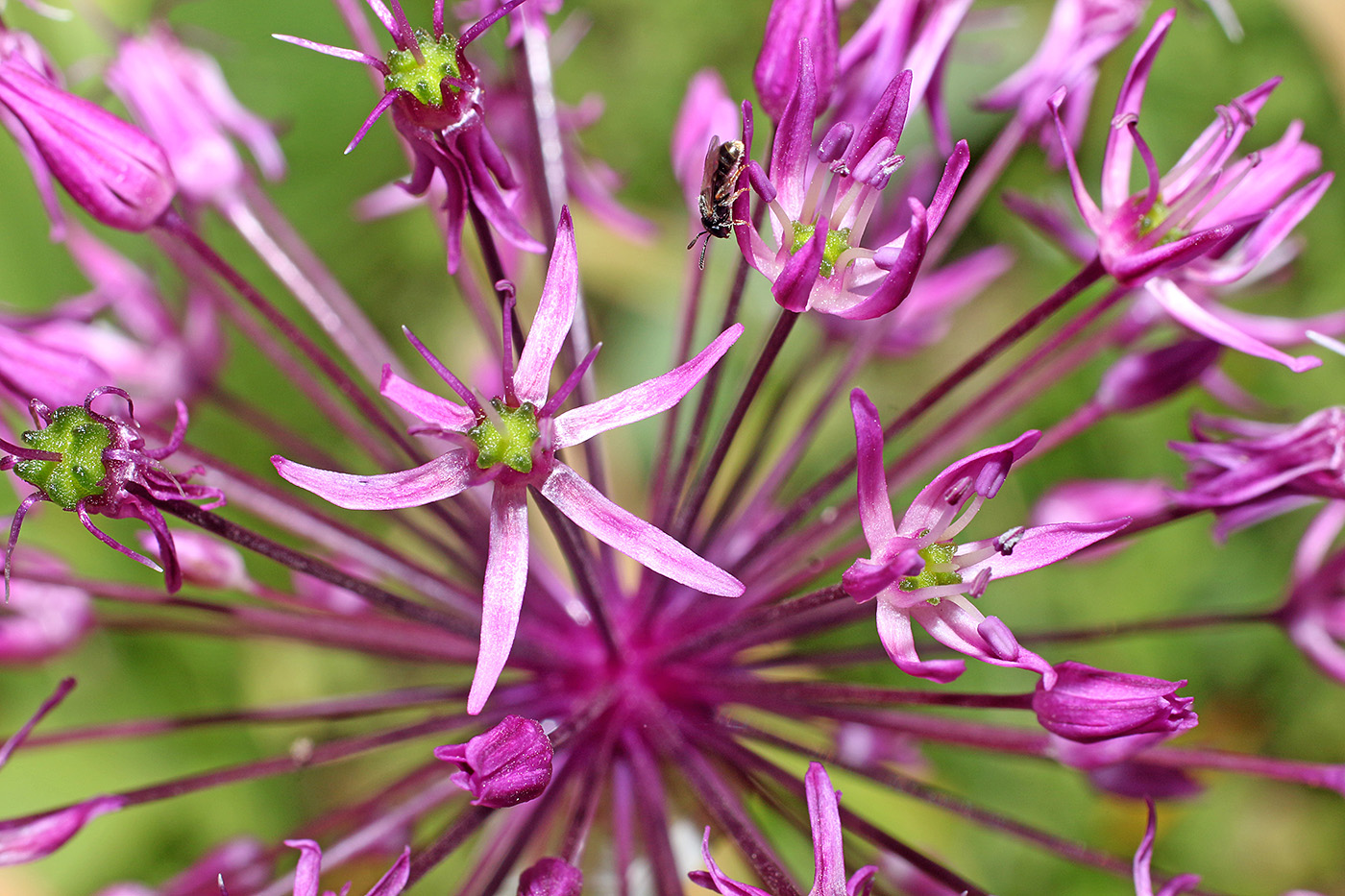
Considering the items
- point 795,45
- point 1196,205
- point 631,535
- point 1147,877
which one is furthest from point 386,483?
point 1196,205

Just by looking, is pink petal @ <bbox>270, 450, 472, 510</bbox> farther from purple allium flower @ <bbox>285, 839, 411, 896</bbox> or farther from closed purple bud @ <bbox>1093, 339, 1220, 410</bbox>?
closed purple bud @ <bbox>1093, 339, 1220, 410</bbox>

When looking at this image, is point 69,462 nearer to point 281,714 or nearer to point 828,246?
point 281,714

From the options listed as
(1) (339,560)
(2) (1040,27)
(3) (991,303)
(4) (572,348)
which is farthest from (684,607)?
(2) (1040,27)

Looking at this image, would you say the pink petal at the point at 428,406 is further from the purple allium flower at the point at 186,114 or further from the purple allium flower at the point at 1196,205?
the purple allium flower at the point at 186,114

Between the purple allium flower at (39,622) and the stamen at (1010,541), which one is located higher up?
the purple allium flower at (39,622)

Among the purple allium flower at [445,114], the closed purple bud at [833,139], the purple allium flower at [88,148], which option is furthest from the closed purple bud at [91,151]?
the closed purple bud at [833,139]

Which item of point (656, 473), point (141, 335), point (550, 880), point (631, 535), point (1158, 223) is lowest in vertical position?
point (550, 880)

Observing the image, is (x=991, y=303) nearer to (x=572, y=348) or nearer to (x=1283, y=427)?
(x=1283, y=427)
